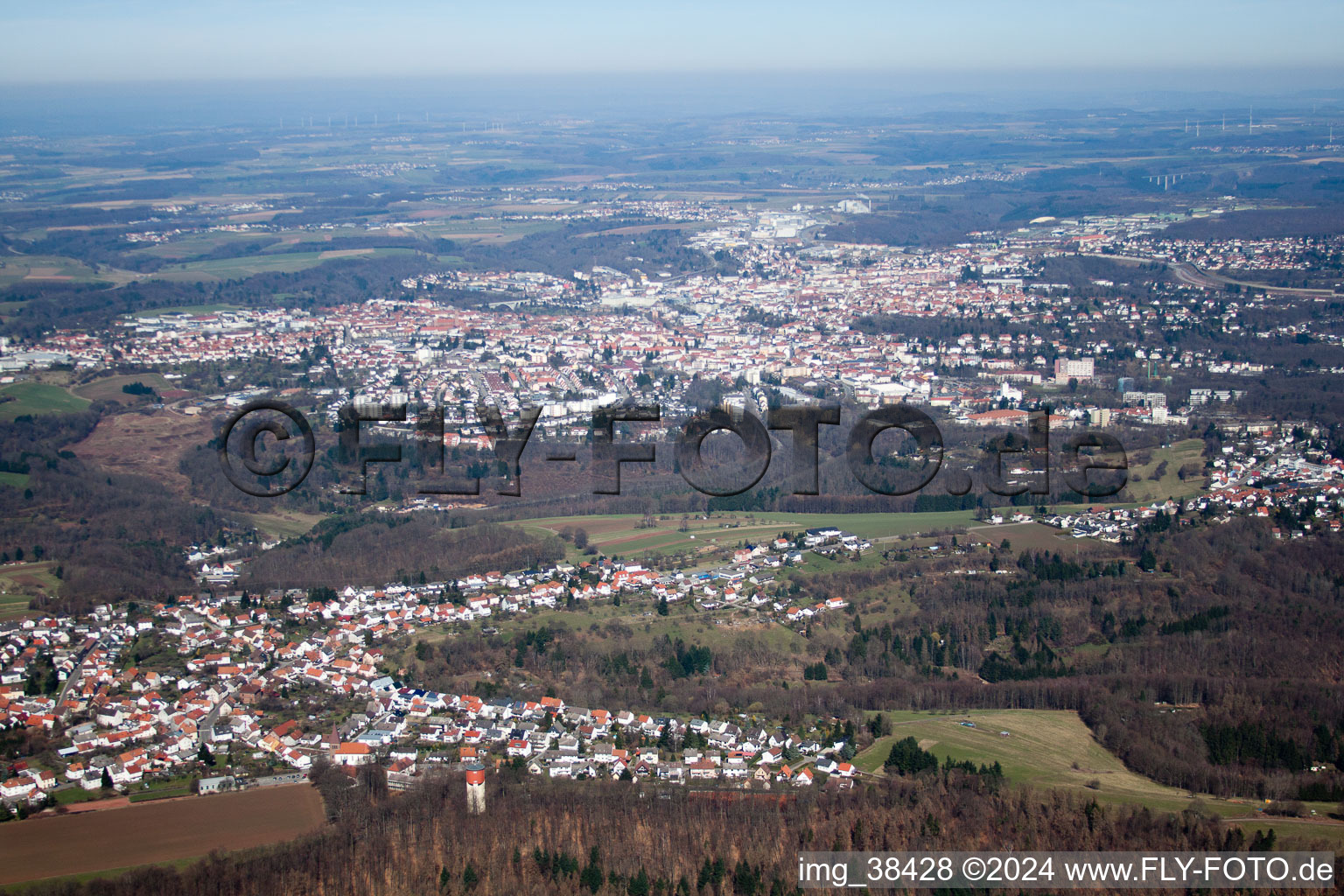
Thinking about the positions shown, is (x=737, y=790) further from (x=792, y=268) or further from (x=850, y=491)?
(x=792, y=268)

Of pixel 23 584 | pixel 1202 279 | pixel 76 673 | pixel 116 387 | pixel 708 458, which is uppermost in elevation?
pixel 1202 279

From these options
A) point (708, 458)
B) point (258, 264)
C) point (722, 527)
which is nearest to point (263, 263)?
point (258, 264)

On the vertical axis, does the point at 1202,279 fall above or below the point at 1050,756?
above

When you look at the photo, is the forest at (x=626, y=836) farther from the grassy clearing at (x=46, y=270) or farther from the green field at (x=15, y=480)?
the grassy clearing at (x=46, y=270)

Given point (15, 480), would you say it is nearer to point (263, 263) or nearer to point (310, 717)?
point (310, 717)

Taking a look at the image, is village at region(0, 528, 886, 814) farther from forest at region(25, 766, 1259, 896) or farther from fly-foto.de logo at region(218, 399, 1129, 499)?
fly-foto.de logo at region(218, 399, 1129, 499)

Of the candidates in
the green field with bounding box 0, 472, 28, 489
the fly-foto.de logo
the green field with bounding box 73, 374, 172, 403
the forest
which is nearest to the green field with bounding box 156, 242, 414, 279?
the green field with bounding box 73, 374, 172, 403
